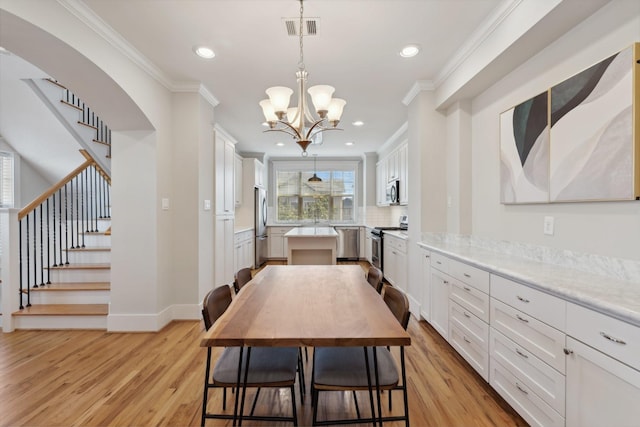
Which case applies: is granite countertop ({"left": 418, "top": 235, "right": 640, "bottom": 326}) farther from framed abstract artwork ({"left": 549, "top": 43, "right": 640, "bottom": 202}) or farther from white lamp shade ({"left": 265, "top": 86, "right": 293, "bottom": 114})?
white lamp shade ({"left": 265, "top": 86, "right": 293, "bottom": 114})

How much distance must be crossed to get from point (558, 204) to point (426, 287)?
1586mm

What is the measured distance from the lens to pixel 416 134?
3.52 meters

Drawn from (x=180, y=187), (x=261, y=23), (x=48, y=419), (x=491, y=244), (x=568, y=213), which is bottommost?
(x=48, y=419)

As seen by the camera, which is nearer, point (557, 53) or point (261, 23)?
point (557, 53)

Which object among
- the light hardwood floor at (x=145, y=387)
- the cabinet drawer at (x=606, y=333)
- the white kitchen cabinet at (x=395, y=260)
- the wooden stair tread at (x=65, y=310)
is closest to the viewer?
the cabinet drawer at (x=606, y=333)

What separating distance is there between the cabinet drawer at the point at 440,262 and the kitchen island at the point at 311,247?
1595 mm

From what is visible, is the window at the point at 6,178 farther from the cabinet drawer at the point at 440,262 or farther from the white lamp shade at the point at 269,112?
the cabinet drawer at the point at 440,262

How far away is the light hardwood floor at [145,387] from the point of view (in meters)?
1.82

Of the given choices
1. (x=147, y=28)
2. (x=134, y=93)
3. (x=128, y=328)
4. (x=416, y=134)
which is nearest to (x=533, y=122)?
(x=416, y=134)

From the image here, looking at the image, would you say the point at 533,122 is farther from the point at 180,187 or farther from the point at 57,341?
the point at 57,341

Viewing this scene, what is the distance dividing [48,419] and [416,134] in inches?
153

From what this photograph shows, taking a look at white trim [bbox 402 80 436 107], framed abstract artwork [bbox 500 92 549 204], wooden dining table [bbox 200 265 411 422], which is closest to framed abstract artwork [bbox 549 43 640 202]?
framed abstract artwork [bbox 500 92 549 204]

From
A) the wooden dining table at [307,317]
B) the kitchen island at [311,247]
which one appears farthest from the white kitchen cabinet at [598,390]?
the kitchen island at [311,247]

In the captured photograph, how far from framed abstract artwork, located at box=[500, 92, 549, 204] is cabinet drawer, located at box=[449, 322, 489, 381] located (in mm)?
1111
